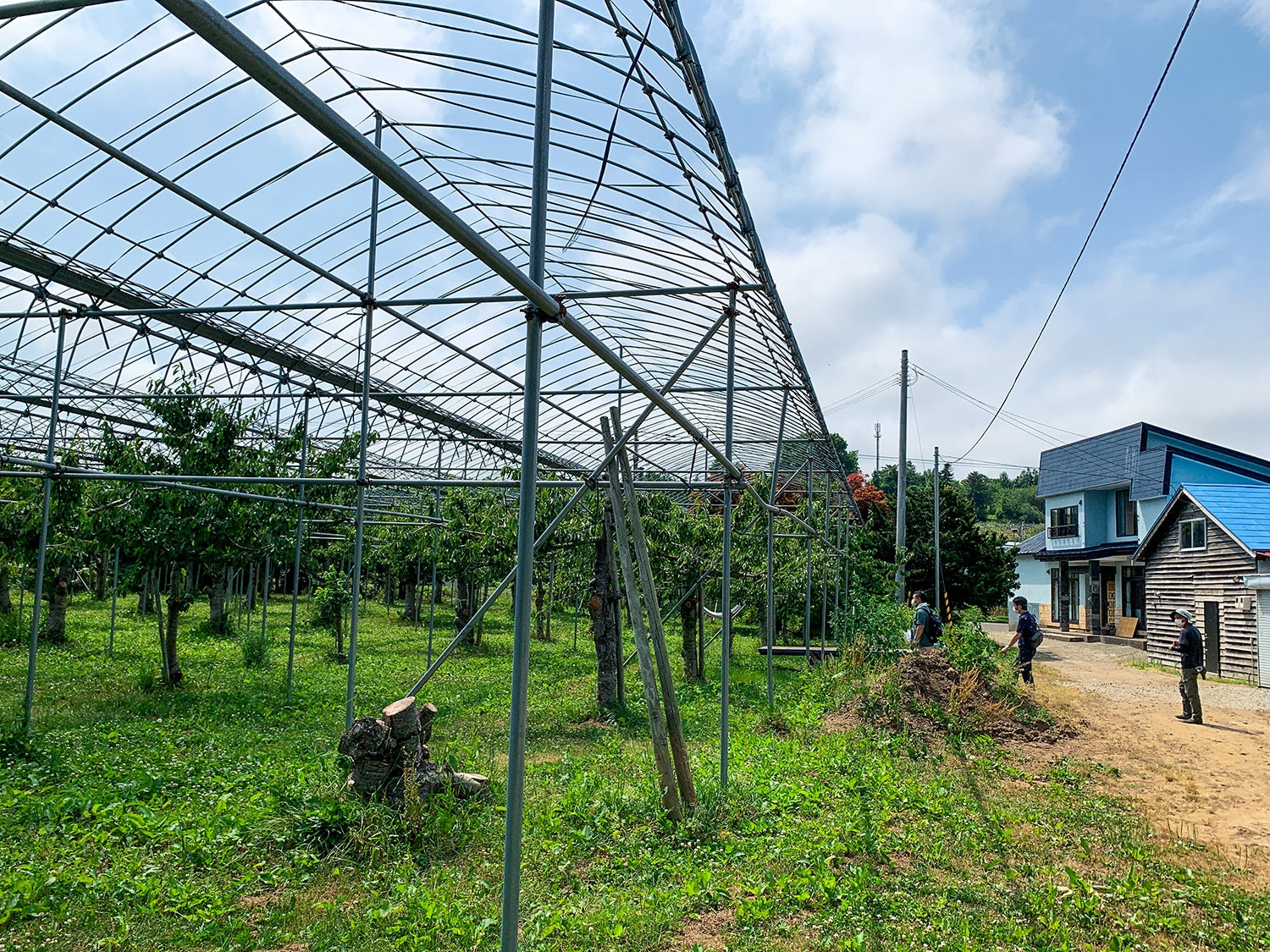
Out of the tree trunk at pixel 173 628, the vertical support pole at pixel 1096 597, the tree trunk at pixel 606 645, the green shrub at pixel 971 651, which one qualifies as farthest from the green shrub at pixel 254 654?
the vertical support pole at pixel 1096 597

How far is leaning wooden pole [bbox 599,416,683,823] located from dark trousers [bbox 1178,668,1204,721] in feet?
30.9

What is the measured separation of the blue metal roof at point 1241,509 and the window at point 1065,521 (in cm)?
1331

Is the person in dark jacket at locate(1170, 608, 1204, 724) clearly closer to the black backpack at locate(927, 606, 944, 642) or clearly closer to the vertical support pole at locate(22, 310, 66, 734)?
the black backpack at locate(927, 606, 944, 642)

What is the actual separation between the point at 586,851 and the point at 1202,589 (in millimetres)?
18229

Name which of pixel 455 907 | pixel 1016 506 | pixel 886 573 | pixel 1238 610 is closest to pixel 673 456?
pixel 886 573

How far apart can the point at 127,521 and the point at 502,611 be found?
17.5 meters

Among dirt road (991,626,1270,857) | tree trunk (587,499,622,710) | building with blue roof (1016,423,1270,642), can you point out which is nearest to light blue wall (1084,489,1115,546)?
building with blue roof (1016,423,1270,642)

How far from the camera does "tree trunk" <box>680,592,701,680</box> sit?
1406 centimetres

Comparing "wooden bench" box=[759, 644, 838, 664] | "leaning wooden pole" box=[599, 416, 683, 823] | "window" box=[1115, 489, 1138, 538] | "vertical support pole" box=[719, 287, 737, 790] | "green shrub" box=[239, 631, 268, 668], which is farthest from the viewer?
"window" box=[1115, 489, 1138, 538]

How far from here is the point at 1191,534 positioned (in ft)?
61.8

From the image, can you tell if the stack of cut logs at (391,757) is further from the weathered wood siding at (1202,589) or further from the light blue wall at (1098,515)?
the light blue wall at (1098,515)

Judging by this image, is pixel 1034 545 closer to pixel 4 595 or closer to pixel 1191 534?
pixel 1191 534

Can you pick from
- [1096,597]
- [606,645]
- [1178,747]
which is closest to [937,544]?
[1096,597]

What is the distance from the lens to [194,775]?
670cm
